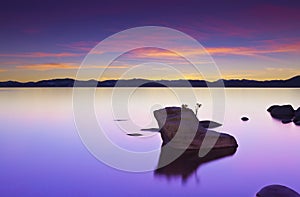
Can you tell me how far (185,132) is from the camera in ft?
40.4

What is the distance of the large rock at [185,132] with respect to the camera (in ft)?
40.1

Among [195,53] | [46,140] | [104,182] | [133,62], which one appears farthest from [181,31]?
[104,182]

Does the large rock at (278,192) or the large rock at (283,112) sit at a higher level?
the large rock at (283,112)

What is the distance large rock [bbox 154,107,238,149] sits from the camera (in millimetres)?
12219

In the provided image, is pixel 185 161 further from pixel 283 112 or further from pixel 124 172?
pixel 283 112

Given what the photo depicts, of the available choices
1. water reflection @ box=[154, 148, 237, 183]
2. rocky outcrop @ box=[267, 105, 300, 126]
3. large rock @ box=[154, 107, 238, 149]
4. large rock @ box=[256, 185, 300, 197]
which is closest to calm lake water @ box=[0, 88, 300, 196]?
water reflection @ box=[154, 148, 237, 183]

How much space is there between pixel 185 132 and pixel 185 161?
3.98 ft

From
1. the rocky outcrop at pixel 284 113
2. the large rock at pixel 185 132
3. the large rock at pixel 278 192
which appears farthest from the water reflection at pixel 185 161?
the rocky outcrop at pixel 284 113

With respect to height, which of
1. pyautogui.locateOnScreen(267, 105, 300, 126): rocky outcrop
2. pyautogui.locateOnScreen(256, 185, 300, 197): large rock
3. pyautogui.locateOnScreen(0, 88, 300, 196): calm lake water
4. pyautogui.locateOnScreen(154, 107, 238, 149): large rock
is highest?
pyautogui.locateOnScreen(267, 105, 300, 126): rocky outcrop

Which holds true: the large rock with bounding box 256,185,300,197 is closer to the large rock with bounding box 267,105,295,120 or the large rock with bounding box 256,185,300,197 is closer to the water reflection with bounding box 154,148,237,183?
the water reflection with bounding box 154,148,237,183

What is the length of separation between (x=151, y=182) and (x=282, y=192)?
404 cm

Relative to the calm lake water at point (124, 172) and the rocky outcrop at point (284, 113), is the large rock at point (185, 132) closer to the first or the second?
the calm lake water at point (124, 172)

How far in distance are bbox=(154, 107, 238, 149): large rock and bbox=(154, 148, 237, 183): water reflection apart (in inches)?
10.9

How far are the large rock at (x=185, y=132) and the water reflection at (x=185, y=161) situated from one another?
278 mm
